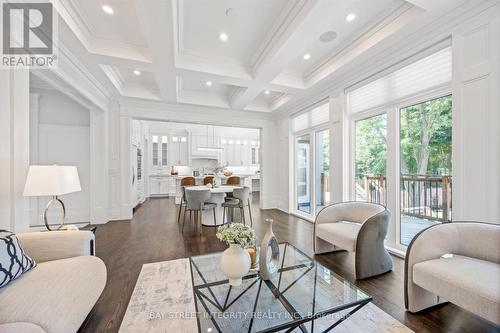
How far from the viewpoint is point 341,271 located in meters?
2.43

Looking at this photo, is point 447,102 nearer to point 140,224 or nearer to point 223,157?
point 140,224

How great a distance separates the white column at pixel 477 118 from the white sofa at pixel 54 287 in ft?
11.1

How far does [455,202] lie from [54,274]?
3.61 metres

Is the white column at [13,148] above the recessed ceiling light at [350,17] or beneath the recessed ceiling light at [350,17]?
beneath

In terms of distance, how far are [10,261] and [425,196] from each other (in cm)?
408

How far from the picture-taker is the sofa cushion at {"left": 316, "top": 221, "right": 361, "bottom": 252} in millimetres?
2322

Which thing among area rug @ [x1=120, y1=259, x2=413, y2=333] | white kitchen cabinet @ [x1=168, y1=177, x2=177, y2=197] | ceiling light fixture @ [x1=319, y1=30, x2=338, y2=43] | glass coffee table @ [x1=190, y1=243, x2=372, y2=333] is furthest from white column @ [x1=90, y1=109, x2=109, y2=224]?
ceiling light fixture @ [x1=319, y1=30, x2=338, y2=43]

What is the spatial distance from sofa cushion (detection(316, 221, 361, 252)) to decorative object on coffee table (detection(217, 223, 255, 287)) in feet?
4.48

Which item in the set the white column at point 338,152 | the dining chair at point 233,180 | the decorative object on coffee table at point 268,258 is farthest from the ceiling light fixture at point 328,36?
the dining chair at point 233,180

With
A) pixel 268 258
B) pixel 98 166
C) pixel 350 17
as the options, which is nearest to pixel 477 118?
pixel 350 17

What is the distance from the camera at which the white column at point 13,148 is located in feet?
6.30

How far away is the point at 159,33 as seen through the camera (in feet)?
8.07

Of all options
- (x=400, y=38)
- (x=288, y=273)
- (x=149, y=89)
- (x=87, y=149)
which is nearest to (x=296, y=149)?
(x=400, y=38)

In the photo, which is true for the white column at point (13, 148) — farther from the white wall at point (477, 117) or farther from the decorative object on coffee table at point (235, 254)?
the white wall at point (477, 117)
